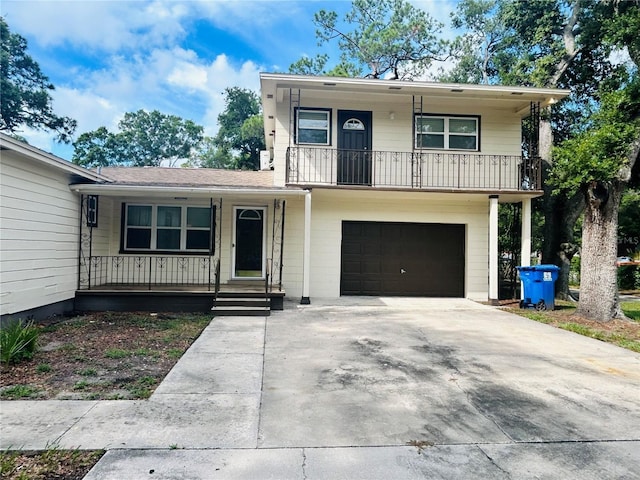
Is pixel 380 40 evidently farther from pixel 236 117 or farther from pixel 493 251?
pixel 493 251

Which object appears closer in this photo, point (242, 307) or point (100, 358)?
point (100, 358)

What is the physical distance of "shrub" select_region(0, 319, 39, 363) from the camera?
4762 millimetres

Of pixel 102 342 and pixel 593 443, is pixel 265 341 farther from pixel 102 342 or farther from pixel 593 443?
pixel 593 443

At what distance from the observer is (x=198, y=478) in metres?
2.59

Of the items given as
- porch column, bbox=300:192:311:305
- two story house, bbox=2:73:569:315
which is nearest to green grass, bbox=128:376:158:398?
two story house, bbox=2:73:569:315

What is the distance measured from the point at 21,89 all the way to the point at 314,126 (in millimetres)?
21302

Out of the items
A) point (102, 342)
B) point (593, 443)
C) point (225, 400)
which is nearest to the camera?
point (593, 443)

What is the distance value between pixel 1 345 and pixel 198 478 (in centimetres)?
391

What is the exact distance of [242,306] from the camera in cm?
869

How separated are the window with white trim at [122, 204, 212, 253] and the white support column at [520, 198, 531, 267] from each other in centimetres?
886

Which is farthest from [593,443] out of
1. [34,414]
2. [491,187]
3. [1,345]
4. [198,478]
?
[491,187]

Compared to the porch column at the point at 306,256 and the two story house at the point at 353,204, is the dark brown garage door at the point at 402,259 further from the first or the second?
the porch column at the point at 306,256

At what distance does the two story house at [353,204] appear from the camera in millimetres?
10523

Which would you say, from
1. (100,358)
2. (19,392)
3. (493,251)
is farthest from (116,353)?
(493,251)
